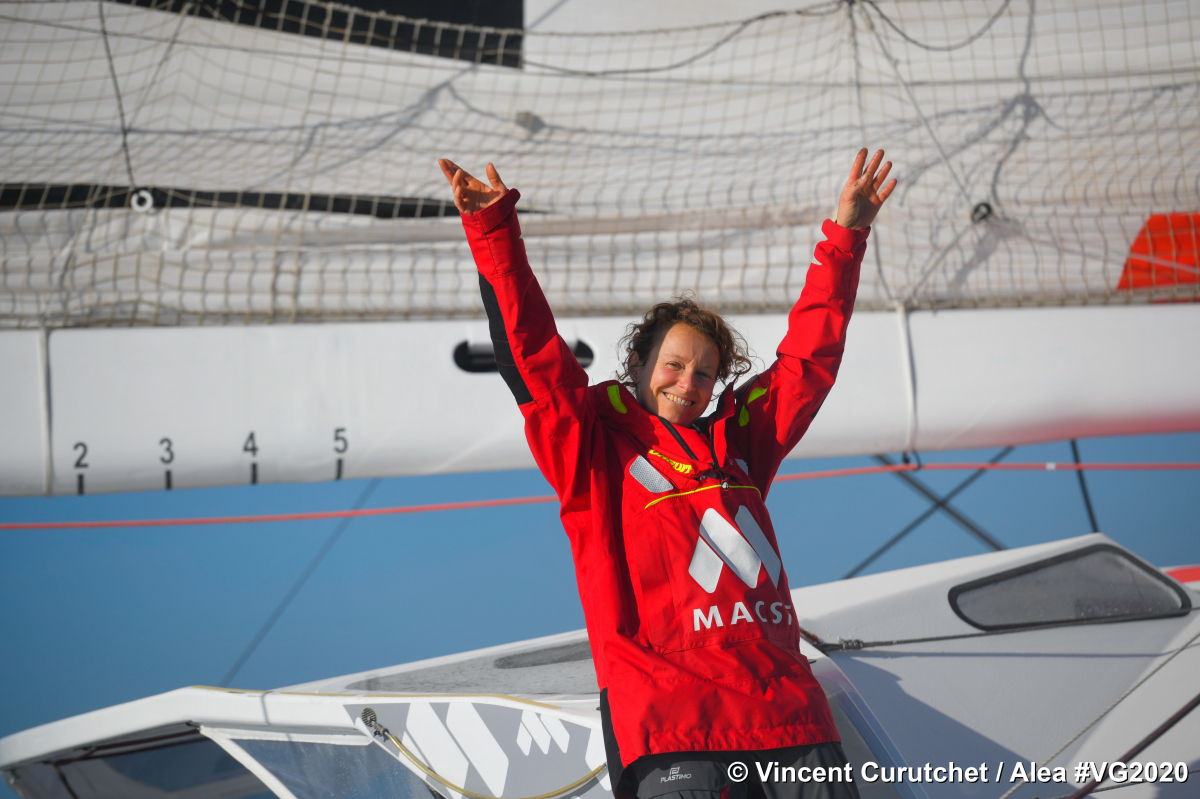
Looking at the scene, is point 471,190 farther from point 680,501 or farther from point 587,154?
point 587,154

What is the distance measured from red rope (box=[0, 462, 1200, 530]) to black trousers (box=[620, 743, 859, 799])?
985mm

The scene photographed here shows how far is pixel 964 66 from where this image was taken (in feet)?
6.62

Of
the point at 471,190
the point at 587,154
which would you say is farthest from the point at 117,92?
the point at 471,190

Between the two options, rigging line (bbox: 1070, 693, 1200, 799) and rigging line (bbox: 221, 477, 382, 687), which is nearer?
rigging line (bbox: 1070, 693, 1200, 799)

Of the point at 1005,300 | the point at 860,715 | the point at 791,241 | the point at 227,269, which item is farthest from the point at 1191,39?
the point at 227,269

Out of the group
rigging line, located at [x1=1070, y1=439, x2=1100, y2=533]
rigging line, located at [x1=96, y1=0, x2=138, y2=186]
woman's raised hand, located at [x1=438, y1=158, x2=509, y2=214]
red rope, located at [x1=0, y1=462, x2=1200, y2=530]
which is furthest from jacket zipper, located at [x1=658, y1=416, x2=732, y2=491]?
rigging line, located at [x1=96, y1=0, x2=138, y2=186]

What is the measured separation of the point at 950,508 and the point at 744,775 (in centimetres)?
123

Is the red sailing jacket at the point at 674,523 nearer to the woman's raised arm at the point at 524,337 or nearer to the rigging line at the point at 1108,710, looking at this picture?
the woman's raised arm at the point at 524,337

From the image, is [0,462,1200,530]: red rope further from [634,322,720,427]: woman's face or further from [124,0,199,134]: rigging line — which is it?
[124,0,199,134]: rigging line

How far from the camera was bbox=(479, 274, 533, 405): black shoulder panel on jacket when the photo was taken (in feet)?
2.06

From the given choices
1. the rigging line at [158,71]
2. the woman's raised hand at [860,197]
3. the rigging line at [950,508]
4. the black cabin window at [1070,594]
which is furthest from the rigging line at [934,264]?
the rigging line at [158,71]

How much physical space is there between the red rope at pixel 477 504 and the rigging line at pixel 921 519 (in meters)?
0.02

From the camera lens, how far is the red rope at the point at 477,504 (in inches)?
55.5

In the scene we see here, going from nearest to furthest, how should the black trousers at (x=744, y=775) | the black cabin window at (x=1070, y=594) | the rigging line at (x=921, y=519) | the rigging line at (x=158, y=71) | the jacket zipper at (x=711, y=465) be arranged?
the black trousers at (x=744, y=775) < the jacket zipper at (x=711, y=465) < the black cabin window at (x=1070, y=594) < the rigging line at (x=921, y=519) < the rigging line at (x=158, y=71)
